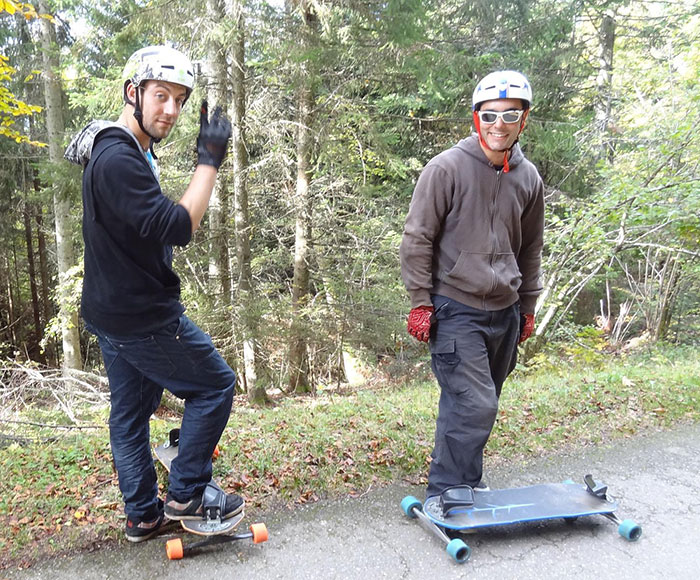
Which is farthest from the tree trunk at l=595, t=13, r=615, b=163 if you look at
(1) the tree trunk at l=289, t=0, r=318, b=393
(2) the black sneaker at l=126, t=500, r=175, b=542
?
(2) the black sneaker at l=126, t=500, r=175, b=542

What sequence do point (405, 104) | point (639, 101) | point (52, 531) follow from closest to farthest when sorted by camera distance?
point (52, 531)
point (405, 104)
point (639, 101)

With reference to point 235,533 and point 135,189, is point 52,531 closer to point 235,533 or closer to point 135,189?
point 235,533

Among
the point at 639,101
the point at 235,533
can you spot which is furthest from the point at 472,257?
the point at 639,101

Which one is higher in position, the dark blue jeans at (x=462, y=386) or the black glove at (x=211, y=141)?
the black glove at (x=211, y=141)

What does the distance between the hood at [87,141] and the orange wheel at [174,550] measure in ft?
6.17

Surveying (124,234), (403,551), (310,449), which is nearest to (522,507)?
(403,551)

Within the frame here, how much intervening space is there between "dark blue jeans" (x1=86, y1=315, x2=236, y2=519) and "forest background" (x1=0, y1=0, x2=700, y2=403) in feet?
17.6

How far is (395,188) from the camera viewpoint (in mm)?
11602

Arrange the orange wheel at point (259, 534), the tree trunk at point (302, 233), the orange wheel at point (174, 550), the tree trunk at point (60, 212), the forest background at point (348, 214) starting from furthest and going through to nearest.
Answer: the tree trunk at point (60, 212)
the tree trunk at point (302, 233)
the forest background at point (348, 214)
the orange wheel at point (259, 534)
the orange wheel at point (174, 550)

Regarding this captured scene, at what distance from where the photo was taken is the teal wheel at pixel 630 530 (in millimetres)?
2844

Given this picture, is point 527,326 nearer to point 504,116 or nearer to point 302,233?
point 504,116

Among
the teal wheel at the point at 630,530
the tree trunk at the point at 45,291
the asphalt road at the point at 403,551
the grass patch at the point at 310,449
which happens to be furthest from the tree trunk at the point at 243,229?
the tree trunk at the point at 45,291

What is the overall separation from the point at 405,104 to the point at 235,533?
10117mm

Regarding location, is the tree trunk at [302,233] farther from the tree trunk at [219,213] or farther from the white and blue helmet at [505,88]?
the white and blue helmet at [505,88]
